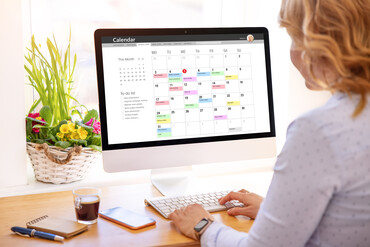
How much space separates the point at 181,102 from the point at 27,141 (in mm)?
598

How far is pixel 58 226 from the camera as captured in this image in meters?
1.24

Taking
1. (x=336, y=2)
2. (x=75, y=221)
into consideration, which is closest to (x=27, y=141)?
(x=75, y=221)

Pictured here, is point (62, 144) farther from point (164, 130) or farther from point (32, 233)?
point (32, 233)

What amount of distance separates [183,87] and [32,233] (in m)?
0.66

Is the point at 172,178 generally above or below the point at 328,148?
below

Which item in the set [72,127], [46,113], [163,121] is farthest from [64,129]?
[163,121]

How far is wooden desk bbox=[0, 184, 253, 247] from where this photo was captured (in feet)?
3.86

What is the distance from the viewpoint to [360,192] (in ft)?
2.93

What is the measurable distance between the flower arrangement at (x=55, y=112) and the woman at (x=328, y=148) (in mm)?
918

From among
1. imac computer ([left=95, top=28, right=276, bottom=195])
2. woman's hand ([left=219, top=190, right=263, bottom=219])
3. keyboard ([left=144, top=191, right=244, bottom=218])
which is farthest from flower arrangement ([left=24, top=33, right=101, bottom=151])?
woman's hand ([left=219, top=190, right=263, bottom=219])

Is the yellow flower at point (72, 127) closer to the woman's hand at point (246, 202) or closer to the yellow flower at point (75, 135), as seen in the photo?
the yellow flower at point (75, 135)

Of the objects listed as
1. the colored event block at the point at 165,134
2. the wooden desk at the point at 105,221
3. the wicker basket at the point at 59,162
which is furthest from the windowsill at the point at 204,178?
the colored event block at the point at 165,134

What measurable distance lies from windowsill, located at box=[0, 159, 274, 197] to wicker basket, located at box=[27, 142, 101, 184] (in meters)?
0.03

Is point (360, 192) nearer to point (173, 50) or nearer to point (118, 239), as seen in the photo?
point (118, 239)
